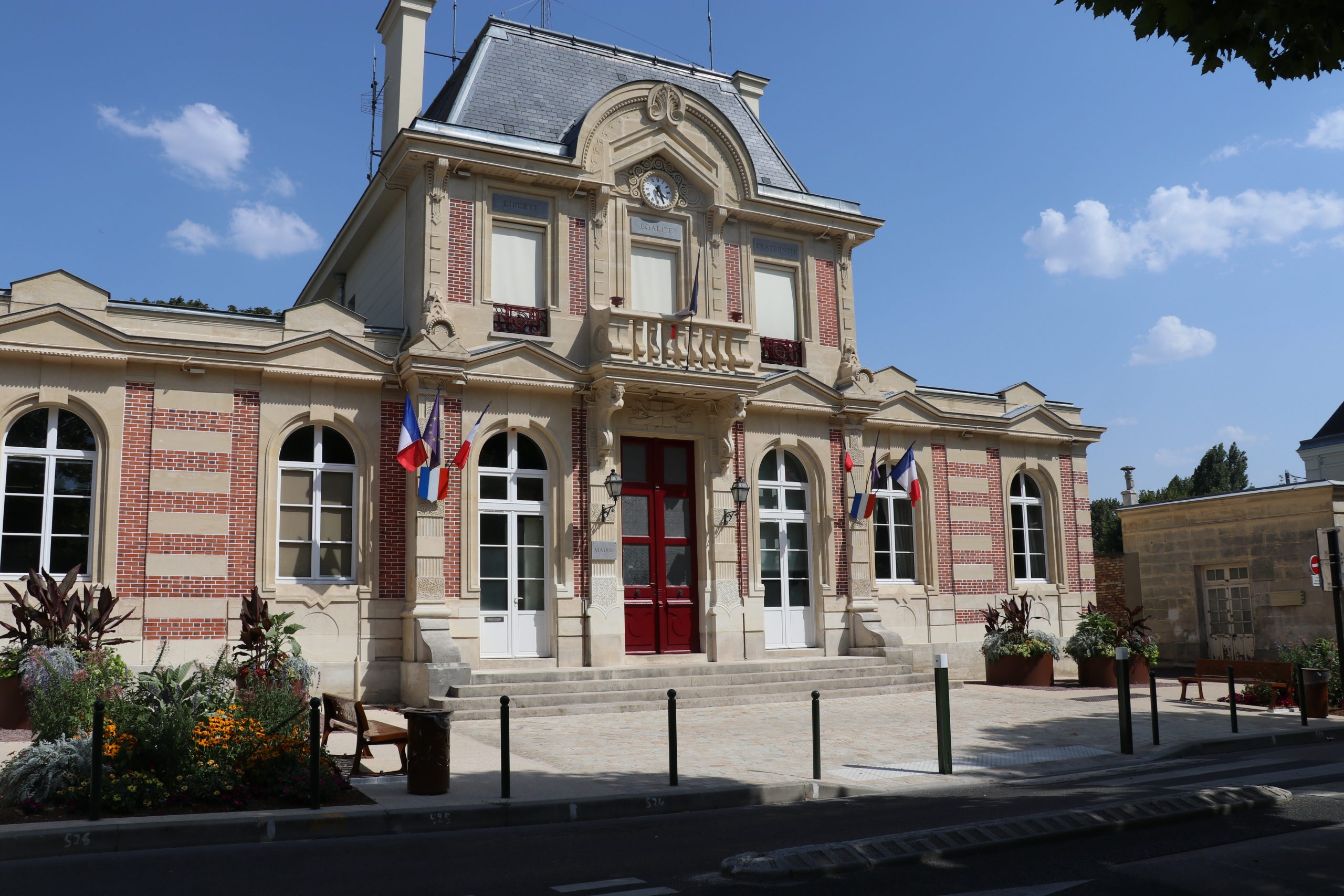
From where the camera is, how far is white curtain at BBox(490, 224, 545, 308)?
17.1 metres

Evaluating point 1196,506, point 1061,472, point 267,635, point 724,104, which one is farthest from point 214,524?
point 1196,506

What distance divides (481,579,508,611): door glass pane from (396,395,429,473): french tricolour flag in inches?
85.2

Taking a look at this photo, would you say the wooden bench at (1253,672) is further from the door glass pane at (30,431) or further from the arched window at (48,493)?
the door glass pane at (30,431)

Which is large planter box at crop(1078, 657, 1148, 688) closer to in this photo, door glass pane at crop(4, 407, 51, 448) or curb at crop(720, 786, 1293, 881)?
curb at crop(720, 786, 1293, 881)

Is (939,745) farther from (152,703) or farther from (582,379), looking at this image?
(582,379)

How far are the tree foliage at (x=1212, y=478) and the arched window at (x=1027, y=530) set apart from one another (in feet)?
128

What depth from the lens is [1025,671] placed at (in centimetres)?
1872

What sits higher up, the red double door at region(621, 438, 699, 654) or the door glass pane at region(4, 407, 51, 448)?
the door glass pane at region(4, 407, 51, 448)

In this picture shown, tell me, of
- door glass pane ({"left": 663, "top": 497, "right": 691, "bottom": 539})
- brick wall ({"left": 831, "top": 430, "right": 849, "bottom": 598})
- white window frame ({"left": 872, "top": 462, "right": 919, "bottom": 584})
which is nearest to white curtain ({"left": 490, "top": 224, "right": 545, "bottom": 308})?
door glass pane ({"left": 663, "top": 497, "right": 691, "bottom": 539})

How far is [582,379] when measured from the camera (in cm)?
1697

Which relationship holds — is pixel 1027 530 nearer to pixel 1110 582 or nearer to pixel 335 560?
pixel 1110 582

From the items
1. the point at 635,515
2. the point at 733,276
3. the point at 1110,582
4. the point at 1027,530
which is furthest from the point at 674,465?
the point at 1110,582

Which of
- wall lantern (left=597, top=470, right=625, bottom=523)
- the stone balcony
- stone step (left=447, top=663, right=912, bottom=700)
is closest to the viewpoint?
stone step (left=447, top=663, right=912, bottom=700)

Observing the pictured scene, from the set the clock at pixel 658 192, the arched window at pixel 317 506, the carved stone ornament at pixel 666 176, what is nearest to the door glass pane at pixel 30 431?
the arched window at pixel 317 506
